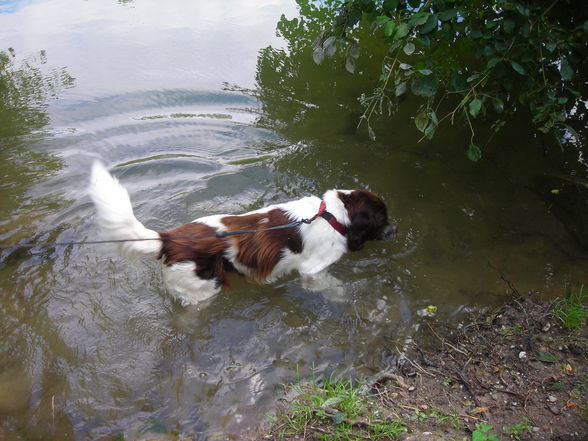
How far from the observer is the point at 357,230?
12.4 ft

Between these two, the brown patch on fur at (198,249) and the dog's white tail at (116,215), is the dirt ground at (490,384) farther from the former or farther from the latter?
the dog's white tail at (116,215)

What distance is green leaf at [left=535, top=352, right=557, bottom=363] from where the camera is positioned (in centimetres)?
296

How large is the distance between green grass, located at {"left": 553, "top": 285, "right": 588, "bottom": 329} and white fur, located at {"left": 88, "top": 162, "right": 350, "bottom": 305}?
179 centimetres

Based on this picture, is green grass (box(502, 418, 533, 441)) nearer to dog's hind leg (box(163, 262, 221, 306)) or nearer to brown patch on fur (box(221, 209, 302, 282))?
brown patch on fur (box(221, 209, 302, 282))

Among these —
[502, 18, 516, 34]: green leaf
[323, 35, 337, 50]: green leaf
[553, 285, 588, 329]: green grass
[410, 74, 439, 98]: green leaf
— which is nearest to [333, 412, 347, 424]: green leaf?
[553, 285, 588, 329]: green grass

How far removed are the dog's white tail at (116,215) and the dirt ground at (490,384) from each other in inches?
60.5

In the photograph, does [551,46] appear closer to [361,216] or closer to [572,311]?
[361,216]

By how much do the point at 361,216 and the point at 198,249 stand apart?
1448 millimetres

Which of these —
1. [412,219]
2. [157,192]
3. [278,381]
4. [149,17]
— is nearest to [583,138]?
[412,219]

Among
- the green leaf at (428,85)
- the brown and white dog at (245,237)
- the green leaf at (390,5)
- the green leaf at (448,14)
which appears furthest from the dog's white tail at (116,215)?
the green leaf at (448,14)

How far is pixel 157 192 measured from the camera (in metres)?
5.06

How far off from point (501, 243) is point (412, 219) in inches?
36.4

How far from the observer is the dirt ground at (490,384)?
8.21 ft

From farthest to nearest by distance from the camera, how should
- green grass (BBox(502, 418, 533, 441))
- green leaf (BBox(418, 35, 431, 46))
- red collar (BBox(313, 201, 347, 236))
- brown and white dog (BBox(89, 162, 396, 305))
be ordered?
red collar (BBox(313, 201, 347, 236))
brown and white dog (BBox(89, 162, 396, 305))
green leaf (BBox(418, 35, 431, 46))
green grass (BBox(502, 418, 533, 441))
